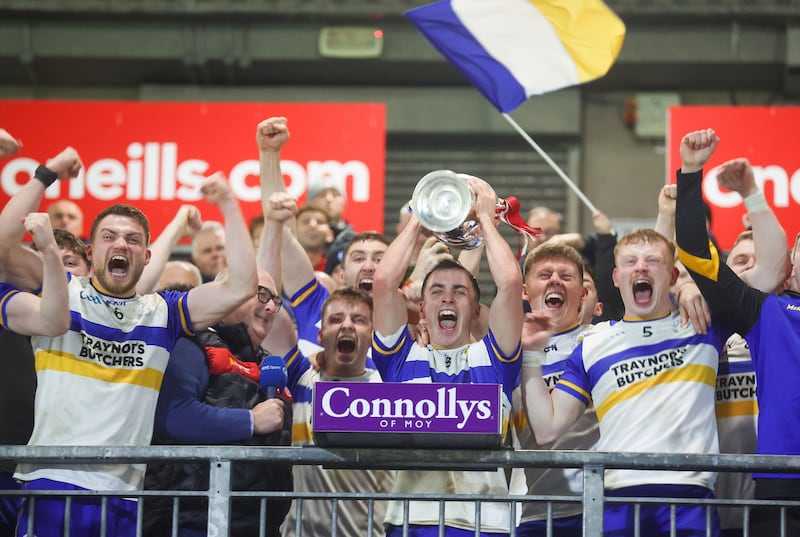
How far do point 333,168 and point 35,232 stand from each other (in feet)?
18.7

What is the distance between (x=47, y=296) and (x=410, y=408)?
5.51 feet

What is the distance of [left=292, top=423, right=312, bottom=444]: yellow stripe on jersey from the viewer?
586 centimetres

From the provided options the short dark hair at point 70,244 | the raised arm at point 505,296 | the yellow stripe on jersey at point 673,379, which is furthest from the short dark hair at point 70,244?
the yellow stripe on jersey at point 673,379

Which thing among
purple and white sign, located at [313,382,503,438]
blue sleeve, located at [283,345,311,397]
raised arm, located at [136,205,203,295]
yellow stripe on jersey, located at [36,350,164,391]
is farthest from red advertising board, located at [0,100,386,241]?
purple and white sign, located at [313,382,503,438]

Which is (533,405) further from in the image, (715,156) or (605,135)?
(605,135)

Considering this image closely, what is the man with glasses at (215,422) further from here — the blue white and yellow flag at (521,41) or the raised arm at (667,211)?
the blue white and yellow flag at (521,41)

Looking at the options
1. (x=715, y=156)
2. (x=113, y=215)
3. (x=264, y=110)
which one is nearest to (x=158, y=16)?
(x=264, y=110)

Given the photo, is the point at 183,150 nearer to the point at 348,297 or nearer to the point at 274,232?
the point at 274,232

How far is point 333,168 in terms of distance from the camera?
10508mm

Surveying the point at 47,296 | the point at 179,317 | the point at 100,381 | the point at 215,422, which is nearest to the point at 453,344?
the point at 215,422

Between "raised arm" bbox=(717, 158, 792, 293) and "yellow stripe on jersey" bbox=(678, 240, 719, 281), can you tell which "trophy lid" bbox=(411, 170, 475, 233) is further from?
"raised arm" bbox=(717, 158, 792, 293)

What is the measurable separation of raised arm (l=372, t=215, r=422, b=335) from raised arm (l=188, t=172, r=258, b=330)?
56 cm

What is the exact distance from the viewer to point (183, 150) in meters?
10.6

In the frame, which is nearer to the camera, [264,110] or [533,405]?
[533,405]
